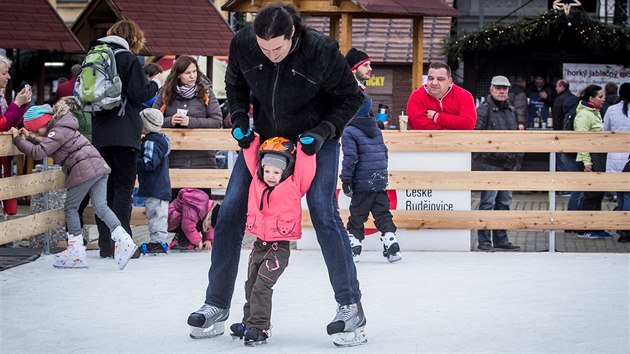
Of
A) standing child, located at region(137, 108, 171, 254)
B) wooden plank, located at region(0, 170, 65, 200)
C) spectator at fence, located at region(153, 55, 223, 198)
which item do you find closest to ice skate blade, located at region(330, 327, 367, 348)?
wooden plank, located at region(0, 170, 65, 200)

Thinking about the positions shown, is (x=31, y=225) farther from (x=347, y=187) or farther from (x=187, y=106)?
(x=347, y=187)

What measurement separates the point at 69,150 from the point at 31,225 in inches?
30.2

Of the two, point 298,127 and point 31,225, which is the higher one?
point 298,127

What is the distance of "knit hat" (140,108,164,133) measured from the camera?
1139 centimetres

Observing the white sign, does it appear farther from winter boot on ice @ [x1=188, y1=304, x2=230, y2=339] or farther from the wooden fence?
winter boot on ice @ [x1=188, y1=304, x2=230, y2=339]

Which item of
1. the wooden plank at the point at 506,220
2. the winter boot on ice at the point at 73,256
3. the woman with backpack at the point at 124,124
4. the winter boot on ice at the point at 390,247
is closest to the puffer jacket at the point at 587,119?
the wooden plank at the point at 506,220

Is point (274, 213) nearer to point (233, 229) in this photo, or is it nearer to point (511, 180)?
point (233, 229)

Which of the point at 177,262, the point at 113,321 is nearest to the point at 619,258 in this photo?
the point at 177,262

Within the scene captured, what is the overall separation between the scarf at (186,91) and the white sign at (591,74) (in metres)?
14.0

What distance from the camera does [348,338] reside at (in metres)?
7.19

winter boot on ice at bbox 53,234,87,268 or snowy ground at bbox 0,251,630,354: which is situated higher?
winter boot on ice at bbox 53,234,87,268

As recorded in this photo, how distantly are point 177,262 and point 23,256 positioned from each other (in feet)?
4.45

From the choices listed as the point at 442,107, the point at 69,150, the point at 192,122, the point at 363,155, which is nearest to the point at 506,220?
the point at 442,107

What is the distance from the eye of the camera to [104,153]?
35.3 feet
